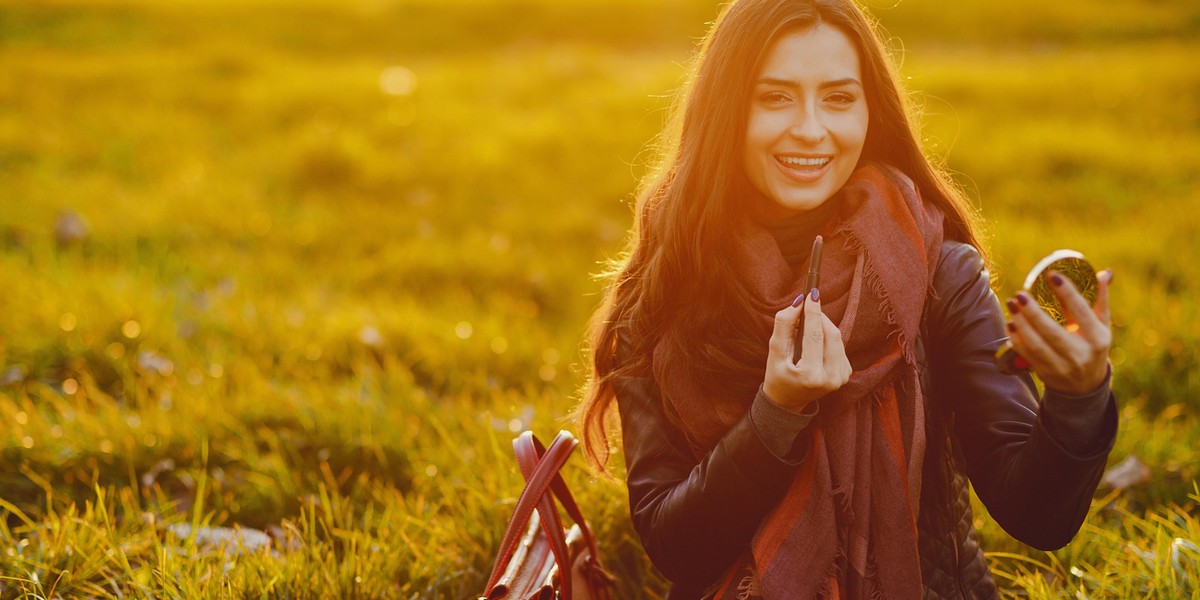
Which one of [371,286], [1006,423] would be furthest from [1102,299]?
[371,286]

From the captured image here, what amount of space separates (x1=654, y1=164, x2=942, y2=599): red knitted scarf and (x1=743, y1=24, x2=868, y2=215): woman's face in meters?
0.14

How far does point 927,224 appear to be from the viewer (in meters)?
1.96

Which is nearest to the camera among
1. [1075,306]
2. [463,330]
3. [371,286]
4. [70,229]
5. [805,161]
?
[1075,306]

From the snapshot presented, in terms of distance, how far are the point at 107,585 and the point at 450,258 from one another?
3.04 meters

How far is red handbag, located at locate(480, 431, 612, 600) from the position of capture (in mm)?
2021

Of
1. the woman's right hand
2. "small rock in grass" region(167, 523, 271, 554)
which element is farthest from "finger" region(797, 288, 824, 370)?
"small rock in grass" region(167, 523, 271, 554)

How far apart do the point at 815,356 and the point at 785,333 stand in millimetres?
67

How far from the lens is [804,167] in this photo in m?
2.01

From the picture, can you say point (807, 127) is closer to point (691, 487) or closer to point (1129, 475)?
point (691, 487)

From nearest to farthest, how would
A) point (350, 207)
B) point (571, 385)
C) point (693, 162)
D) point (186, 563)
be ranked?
point (693, 162), point (186, 563), point (571, 385), point (350, 207)

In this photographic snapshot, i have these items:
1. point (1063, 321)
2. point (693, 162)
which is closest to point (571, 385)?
point (693, 162)

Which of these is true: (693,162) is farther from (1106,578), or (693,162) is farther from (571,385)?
(571,385)

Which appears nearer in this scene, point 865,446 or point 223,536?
point 865,446

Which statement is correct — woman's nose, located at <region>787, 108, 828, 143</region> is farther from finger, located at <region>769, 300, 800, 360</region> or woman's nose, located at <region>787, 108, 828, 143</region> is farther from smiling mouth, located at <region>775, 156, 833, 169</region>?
finger, located at <region>769, 300, 800, 360</region>
